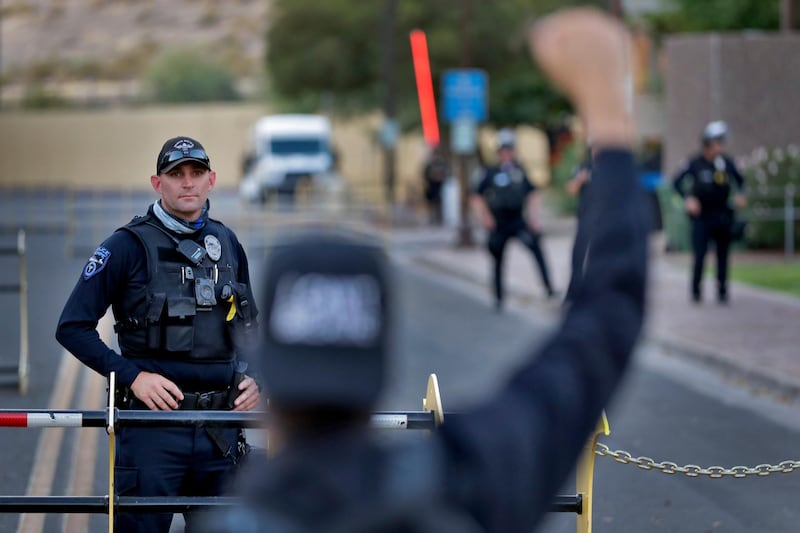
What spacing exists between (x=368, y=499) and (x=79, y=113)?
7614cm

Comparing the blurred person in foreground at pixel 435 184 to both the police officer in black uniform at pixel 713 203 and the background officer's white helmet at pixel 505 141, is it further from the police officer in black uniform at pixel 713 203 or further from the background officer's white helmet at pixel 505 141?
the police officer in black uniform at pixel 713 203

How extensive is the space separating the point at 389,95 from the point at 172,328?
3526cm

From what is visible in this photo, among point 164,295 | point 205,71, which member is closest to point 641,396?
point 164,295

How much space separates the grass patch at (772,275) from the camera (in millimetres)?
19016

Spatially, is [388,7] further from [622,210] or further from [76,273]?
[622,210]

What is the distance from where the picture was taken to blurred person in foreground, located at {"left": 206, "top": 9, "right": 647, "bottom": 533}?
6.02ft

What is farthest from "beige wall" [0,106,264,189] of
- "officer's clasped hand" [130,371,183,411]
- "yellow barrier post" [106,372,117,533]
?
"yellow barrier post" [106,372,117,533]

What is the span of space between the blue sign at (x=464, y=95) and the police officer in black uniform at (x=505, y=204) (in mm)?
11413

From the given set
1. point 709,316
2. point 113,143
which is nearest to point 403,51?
point 709,316

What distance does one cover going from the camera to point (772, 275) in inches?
803

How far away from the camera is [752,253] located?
2402 cm

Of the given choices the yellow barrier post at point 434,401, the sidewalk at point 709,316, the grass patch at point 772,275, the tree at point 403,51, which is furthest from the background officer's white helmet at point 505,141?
the tree at point 403,51

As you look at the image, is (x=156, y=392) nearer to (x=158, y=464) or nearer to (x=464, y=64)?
(x=158, y=464)

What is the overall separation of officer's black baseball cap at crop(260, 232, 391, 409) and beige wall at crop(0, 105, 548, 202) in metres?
69.8
